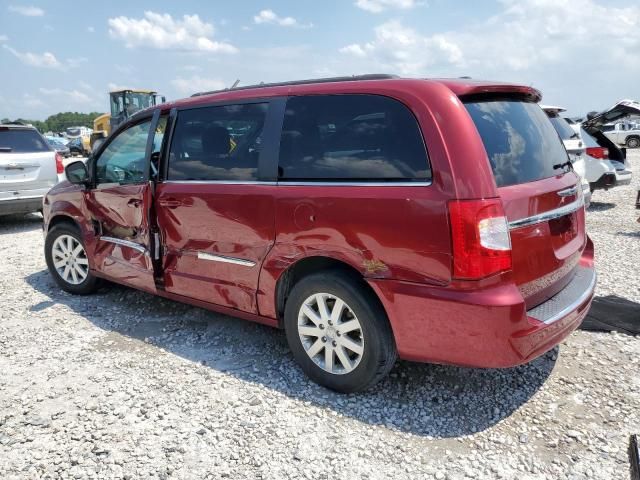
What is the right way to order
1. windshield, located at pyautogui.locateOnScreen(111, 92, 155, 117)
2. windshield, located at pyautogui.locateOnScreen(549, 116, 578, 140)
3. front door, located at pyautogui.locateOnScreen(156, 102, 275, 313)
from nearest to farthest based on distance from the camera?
front door, located at pyautogui.locateOnScreen(156, 102, 275, 313), windshield, located at pyautogui.locateOnScreen(549, 116, 578, 140), windshield, located at pyautogui.locateOnScreen(111, 92, 155, 117)

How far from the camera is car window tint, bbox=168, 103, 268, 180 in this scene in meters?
3.43

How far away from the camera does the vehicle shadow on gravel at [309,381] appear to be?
2967 mm

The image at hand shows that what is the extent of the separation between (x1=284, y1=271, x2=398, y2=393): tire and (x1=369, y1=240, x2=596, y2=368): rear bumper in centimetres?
11

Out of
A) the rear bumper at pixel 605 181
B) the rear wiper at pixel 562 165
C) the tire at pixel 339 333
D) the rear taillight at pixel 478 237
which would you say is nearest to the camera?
the rear taillight at pixel 478 237

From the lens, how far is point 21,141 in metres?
8.61

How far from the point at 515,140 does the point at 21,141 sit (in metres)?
8.45

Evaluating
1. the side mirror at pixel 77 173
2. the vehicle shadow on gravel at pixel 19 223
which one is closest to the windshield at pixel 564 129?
the side mirror at pixel 77 173

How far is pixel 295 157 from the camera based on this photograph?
10.5ft

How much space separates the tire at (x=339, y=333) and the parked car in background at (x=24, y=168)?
22.7 ft

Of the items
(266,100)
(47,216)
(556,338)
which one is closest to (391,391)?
(556,338)

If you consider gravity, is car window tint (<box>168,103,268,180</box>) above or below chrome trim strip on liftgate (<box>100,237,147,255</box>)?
above

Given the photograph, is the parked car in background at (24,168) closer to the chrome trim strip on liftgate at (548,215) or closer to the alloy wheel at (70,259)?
the alloy wheel at (70,259)

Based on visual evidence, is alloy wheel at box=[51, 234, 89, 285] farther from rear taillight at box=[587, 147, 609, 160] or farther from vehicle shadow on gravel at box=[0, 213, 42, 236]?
rear taillight at box=[587, 147, 609, 160]

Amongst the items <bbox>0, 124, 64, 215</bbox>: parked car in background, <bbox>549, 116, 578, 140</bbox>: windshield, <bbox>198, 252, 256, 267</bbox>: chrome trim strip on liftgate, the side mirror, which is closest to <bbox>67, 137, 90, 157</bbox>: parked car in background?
<bbox>0, 124, 64, 215</bbox>: parked car in background
